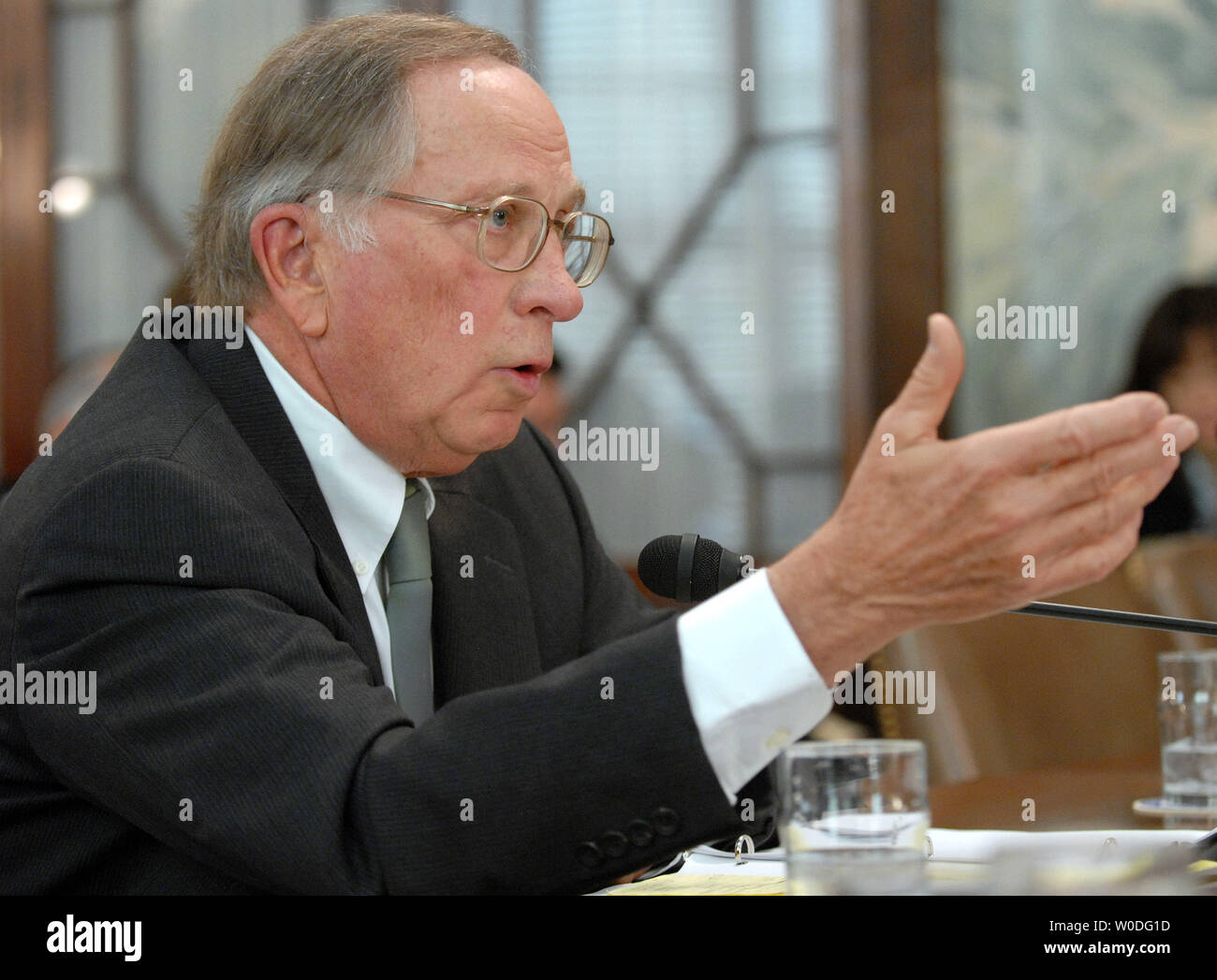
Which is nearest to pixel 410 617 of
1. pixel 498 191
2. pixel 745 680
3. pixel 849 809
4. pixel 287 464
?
pixel 287 464

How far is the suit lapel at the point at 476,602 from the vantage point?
1.46m

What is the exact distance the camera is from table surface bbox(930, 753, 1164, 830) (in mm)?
1364

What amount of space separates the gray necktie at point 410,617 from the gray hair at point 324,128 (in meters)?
0.30

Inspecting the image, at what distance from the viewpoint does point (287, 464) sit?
1.29 metres

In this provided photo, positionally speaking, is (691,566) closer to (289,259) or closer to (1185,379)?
(289,259)

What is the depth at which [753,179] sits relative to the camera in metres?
4.04

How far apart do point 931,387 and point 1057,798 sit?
2.60 feet

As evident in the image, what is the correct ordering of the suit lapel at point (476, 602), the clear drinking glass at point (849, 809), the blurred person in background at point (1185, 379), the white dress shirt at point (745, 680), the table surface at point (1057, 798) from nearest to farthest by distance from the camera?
the clear drinking glass at point (849, 809)
the white dress shirt at point (745, 680)
the table surface at point (1057, 798)
the suit lapel at point (476, 602)
the blurred person in background at point (1185, 379)

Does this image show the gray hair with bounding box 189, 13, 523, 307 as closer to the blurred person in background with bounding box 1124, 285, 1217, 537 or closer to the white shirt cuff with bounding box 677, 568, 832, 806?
the white shirt cuff with bounding box 677, 568, 832, 806

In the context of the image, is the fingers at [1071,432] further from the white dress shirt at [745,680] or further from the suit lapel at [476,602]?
the suit lapel at [476,602]

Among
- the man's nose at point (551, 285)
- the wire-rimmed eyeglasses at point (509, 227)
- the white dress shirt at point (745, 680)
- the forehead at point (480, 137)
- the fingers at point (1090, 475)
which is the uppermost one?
the forehead at point (480, 137)

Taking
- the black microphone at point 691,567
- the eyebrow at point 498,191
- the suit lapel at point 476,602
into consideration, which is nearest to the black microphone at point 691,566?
the black microphone at point 691,567

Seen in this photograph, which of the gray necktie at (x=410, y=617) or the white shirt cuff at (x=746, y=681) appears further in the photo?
the gray necktie at (x=410, y=617)

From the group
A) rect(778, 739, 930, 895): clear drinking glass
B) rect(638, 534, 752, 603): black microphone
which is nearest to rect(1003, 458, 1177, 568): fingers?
rect(778, 739, 930, 895): clear drinking glass
